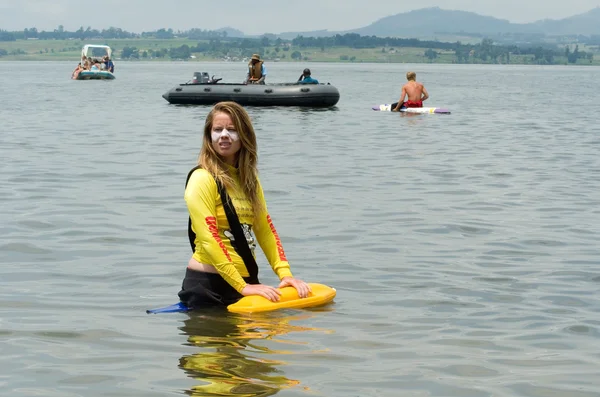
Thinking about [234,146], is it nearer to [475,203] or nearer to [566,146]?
[475,203]

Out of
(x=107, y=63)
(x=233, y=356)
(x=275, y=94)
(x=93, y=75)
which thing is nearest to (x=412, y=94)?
(x=275, y=94)

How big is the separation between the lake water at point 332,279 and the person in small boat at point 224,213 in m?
0.20

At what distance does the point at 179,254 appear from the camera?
10.0 m

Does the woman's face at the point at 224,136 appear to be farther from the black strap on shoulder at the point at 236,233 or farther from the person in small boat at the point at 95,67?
the person in small boat at the point at 95,67

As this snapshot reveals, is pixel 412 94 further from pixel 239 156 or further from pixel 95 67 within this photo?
pixel 95 67

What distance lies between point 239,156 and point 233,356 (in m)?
1.52

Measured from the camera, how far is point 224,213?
7.20m

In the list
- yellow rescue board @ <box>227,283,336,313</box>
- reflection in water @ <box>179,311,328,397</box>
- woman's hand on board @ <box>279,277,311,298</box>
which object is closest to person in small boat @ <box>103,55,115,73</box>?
yellow rescue board @ <box>227,283,336,313</box>

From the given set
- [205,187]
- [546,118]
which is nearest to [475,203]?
[205,187]

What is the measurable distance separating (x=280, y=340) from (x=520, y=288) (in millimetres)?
2689

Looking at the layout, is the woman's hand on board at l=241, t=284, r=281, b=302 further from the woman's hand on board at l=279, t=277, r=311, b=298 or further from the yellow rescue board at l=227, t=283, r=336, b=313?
the woman's hand on board at l=279, t=277, r=311, b=298

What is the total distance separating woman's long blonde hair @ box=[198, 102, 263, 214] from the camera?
7.12 m

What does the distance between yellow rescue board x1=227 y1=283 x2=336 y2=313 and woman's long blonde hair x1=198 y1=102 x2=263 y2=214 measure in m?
0.63

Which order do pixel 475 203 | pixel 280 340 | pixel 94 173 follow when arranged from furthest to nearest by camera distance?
pixel 94 173
pixel 475 203
pixel 280 340
